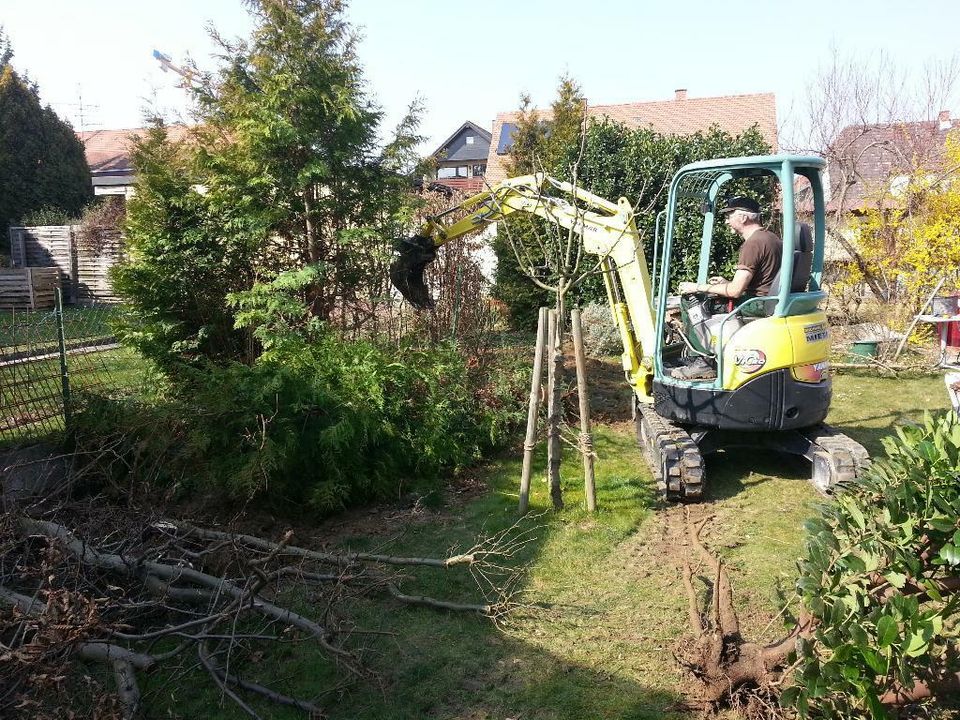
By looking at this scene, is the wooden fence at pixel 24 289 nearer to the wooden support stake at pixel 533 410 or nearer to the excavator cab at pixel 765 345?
the wooden support stake at pixel 533 410

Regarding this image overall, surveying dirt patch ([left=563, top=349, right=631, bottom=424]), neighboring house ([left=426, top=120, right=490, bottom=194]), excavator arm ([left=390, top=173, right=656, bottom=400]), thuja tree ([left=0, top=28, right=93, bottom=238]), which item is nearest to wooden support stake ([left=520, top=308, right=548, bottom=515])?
excavator arm ([left=390, top=173, right=656, bottom=400])

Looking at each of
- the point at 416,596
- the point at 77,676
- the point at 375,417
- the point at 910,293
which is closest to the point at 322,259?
the point at 375,417

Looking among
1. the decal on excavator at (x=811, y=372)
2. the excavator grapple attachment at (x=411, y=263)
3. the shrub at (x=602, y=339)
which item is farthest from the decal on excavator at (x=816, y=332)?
the shrub at (x=602, y=339)

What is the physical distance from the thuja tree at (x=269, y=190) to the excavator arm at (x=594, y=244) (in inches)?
15.2

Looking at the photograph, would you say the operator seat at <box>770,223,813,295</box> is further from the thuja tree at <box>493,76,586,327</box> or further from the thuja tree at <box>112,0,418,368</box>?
the thuja tree at <box>112,0,418,368</box>

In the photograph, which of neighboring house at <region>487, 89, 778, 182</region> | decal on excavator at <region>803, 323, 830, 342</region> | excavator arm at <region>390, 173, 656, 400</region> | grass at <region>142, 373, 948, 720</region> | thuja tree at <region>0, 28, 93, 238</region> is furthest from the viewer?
neighboring house at <region>487, 89, 778, 182</region>

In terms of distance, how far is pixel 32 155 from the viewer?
2544 cm

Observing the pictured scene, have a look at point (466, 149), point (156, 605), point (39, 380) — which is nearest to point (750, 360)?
point (156, 605)

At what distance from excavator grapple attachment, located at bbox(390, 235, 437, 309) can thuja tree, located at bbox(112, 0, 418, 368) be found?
0.18 meters

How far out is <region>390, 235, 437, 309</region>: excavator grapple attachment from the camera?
8.23m

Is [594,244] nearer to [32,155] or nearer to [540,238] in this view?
[540,238]

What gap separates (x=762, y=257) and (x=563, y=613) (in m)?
3.63

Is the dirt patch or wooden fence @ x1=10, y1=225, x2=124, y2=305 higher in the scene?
wooden fence @ x1=10, y1=225, x2=124, y2=305

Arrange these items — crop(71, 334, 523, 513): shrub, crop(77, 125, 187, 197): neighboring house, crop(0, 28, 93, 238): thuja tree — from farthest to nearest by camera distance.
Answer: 1. crop(77, 125, 187, 197): neighboring house
2. crop(0, 28, 93, 238): thuja tree
3. crop(71, 334, 523, 513): shrub
